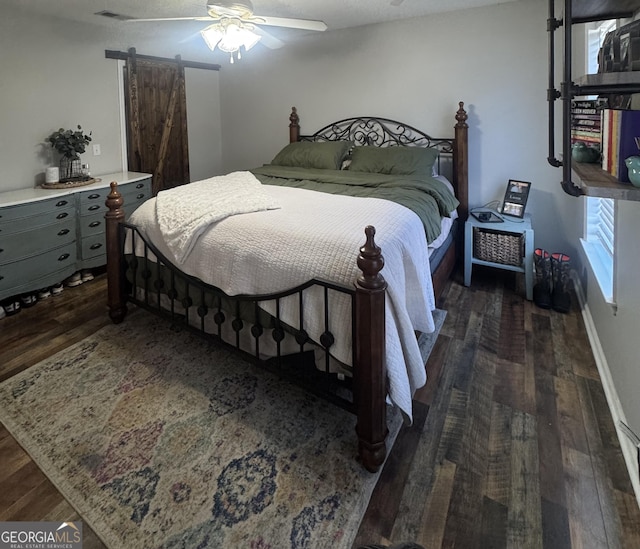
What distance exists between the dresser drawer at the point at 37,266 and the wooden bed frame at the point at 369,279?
799mm

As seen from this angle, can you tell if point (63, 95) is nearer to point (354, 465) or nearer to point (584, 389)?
point (354, 465)

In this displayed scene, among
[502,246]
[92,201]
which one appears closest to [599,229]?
[502,246]

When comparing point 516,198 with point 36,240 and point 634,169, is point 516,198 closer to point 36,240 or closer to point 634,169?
point 634,169

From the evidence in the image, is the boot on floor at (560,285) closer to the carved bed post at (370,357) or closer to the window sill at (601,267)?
the window sill at (601,267)

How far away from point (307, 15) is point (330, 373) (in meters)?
3.13

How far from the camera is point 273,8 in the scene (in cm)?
316

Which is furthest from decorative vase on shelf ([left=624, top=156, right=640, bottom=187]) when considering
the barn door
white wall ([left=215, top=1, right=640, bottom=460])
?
the barn door

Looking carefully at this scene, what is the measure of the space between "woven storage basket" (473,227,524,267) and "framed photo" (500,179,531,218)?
0.98 feet

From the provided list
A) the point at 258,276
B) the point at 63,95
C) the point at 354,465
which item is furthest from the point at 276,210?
the point at 63,95

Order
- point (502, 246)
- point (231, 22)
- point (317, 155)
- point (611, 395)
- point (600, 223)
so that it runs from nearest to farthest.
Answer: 1. point (611, 395)
2. point (231, 22)
3. point (600, 223)
4. point (502, 246)
5. point (317, 155)

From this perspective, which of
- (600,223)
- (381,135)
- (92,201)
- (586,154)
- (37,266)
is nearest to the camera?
(586,154)

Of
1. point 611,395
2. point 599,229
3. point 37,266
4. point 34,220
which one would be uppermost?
point 34,220

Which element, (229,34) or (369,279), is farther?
(229,34)

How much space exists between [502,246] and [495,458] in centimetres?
192
